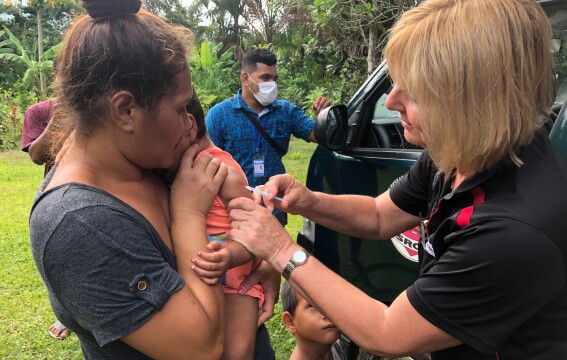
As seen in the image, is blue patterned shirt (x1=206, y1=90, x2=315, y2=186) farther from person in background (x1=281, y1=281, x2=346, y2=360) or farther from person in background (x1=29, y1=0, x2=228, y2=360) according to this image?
person in background (x1=29, y1=0, x2=228, y2=360)

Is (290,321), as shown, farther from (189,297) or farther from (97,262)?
(97,262)

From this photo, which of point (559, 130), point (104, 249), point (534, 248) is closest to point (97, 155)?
point (104, 249)

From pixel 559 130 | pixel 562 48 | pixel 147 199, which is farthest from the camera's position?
pixel 562 48

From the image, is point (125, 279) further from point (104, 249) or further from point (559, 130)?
point (559, 130)

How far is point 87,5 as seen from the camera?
1169mm

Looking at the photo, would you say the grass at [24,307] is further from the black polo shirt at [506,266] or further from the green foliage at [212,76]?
the green foliage at [212,76]

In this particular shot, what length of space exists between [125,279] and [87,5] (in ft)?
2.13

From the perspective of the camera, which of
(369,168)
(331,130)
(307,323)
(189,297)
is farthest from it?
(331,130)

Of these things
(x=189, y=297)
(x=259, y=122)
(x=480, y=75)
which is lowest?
(x=259, y=122)

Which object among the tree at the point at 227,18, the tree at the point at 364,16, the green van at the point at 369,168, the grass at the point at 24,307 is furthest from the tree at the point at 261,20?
the green van at the point at 369,168

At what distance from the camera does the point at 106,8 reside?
46.5 inches

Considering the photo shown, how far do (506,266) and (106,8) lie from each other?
1.13 m

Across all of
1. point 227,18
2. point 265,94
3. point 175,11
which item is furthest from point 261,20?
point 265,94

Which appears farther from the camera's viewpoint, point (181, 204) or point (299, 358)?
point (299, 358)
